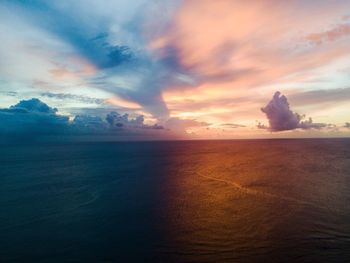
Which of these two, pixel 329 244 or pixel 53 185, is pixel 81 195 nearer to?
pixel 53 185

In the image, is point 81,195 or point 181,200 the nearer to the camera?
point 181,200

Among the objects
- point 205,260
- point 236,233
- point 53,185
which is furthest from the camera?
point 53,185

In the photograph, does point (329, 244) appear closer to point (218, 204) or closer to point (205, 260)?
point (205, 260)

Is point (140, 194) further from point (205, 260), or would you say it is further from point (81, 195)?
point (205, 260)

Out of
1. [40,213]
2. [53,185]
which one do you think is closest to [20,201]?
[40,213]

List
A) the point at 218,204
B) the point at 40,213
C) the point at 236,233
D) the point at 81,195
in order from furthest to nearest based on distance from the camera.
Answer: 1. the point at 81,195
2. the point at 218,204
3. the point at 40,213
4. the point at 236,233

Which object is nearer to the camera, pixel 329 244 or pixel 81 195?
pixel 329 244

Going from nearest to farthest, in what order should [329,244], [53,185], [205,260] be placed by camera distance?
[205,260], [329,244], [53,185]

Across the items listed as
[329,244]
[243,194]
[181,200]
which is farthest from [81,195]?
[329,244]

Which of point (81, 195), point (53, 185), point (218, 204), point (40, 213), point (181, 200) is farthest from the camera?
point (53, 185)
